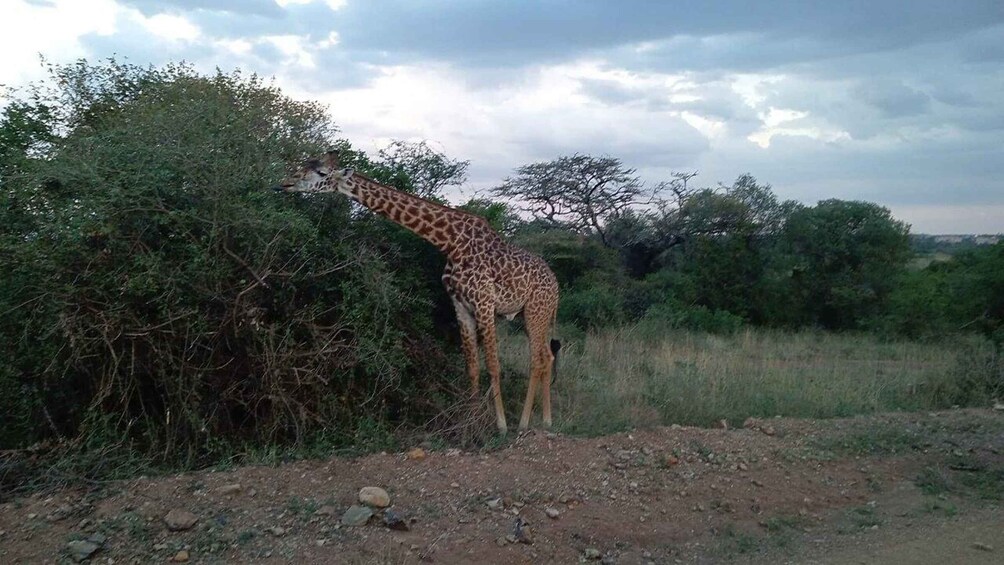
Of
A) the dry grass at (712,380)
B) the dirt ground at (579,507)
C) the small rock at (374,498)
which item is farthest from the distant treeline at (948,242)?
the small rock at (374,498)

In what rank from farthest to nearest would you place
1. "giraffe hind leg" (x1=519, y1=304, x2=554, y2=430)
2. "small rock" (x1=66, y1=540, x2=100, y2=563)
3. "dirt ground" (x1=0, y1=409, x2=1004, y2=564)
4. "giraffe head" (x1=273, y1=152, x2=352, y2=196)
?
"giraffe hind leg" (x1=519, y1=304, x2=554, y2=430), "giraffe head" (x1=273, y1=152, x2=352, y2=196), "dirt ground" (x1=0, y1=409, x2=1004, y2=564), "small rock" (x1=66, y1=540, x2=100, y2=563)

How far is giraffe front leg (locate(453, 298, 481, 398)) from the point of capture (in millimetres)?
8578

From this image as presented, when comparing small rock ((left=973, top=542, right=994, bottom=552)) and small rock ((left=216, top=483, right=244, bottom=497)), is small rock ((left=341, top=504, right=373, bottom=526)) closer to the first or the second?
small rock ((left=216, top=483, right=244, bottom=497))

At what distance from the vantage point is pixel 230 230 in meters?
7.16

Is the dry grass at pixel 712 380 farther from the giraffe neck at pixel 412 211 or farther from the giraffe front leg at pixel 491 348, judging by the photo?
the giraffe neck at pixel 412 211

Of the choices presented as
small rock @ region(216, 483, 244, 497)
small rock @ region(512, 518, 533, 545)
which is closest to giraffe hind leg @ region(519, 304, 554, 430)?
small rock @ region(512, 518, 533, 545)

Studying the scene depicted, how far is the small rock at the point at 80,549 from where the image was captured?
5371mm

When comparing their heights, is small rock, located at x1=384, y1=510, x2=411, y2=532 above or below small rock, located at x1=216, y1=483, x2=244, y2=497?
below

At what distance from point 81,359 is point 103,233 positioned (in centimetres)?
95

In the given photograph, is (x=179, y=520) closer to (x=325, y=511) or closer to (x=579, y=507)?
(x=325, y=511)

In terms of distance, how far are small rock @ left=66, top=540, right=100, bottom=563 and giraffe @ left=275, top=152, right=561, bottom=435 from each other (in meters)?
3.63

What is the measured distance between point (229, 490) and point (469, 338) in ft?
10.0

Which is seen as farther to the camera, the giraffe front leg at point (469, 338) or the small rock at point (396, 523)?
the giraffe front leg at point (469, 338)

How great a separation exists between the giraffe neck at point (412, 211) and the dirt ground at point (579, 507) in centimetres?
214
